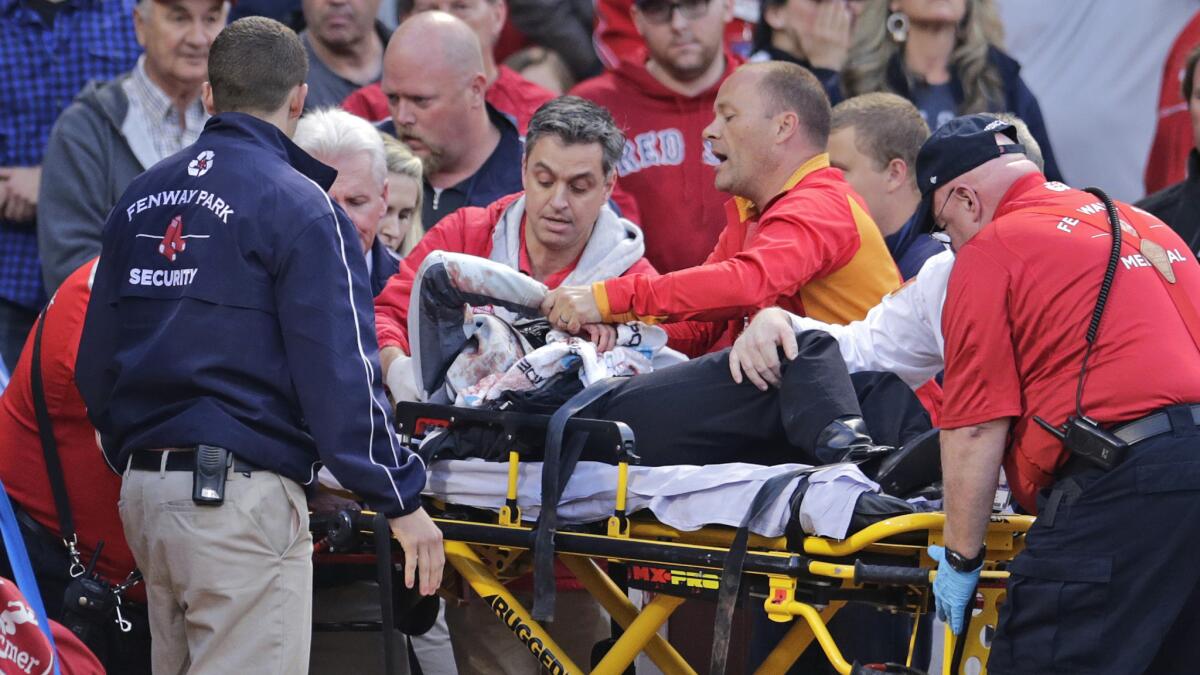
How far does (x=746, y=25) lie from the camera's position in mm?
8320

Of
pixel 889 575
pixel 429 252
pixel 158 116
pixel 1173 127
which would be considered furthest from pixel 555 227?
pixel 1173 127

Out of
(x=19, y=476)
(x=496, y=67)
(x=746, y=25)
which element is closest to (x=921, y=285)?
(x=19, y=476)

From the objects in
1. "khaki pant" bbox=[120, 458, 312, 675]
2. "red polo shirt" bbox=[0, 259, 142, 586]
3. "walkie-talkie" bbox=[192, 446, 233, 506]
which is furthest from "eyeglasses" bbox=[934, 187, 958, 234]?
"red polo shirt" bbox=[0, 259, 142, 586]

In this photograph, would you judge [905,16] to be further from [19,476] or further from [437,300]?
[19,476]

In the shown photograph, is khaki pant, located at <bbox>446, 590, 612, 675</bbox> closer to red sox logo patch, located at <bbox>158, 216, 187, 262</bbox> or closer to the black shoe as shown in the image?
the black shoe

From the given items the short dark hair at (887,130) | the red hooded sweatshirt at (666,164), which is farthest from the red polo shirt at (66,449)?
the short dark hair at (887,130)

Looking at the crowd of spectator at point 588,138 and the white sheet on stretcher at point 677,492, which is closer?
the white sheet on stretcher at point 677,492

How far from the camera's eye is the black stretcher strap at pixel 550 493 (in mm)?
4660

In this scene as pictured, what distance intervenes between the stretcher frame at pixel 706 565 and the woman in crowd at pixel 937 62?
2963mm

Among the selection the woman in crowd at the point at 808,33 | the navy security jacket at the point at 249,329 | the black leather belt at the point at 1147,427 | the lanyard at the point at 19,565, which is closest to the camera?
the lanyard at the point at 19,565

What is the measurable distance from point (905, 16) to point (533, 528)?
11.4 ft

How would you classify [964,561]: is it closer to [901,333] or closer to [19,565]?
[901,333]

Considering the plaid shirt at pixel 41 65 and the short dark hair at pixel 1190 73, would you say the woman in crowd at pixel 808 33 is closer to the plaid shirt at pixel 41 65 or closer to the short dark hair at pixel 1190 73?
the short dark hair at pixel 1190 73

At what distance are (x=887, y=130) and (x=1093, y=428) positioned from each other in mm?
2278
